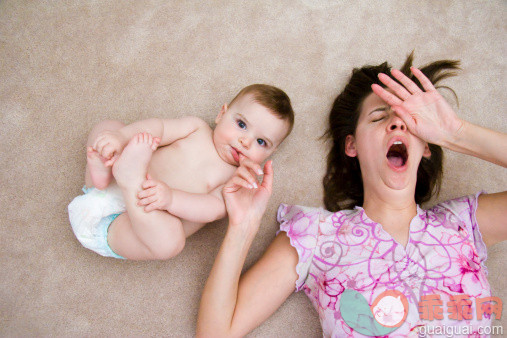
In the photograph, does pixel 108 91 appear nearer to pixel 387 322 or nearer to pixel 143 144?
pixel 143 144

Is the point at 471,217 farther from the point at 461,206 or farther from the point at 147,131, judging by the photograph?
the point at 147,131

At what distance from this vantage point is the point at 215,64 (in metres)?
1.86

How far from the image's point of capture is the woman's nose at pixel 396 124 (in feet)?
4.61

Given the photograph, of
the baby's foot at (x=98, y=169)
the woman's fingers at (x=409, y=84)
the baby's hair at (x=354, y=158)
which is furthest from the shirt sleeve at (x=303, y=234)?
the baby's foot at (x=98, y=169)

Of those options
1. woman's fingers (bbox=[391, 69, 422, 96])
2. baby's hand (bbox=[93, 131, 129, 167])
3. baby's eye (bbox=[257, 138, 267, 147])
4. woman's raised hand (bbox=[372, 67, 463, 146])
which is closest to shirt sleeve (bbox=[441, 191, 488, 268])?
woman's raised hand (bbox=[372, 67, 463, 146])

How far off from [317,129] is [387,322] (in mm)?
926

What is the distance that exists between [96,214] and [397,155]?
1209 mm

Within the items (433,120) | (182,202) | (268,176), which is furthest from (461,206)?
(182,202)

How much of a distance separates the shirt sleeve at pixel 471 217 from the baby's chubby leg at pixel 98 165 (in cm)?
134

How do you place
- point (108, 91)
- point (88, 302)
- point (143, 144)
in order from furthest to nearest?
point (108, 91)
point (88, 302)
point (143, 144)

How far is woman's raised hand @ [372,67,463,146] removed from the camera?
1.43 meters

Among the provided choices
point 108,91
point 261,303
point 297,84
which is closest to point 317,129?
point 297,84

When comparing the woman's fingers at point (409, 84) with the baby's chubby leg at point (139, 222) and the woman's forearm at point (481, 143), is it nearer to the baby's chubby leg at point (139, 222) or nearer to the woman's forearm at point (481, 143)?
the woman's forearm at point (481, 143)

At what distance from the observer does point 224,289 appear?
1354 mm
